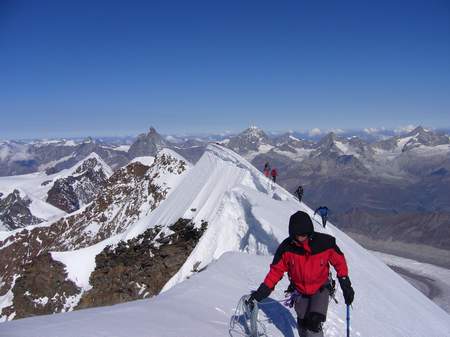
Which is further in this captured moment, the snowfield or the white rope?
the white rope

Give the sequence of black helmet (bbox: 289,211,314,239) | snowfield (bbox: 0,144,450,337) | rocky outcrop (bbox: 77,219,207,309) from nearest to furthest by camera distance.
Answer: black helmet (bbox: 289,211,314,239) < snowfield (bbox: 0,144,450,337) < rocky outcrop (bbox: 77,219,207,309)

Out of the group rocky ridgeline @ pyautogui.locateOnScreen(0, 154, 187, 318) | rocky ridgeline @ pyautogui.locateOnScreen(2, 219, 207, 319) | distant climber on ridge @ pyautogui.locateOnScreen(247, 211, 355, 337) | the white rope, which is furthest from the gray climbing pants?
rocky ridgeline @ pyautogui.locateOnScreen(0, 154, 187, 318)

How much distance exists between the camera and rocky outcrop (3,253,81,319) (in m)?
60.1

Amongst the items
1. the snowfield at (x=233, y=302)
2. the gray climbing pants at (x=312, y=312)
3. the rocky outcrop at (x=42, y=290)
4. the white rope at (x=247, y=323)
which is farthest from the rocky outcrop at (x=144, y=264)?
the gray climbing pants at (x=312, y=312)

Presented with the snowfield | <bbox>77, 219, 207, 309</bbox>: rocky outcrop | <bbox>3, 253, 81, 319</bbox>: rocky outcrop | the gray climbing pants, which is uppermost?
the gray climbing pants

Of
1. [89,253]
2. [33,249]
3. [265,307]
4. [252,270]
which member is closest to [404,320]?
[252,270]

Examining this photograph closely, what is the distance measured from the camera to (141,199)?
98.3m

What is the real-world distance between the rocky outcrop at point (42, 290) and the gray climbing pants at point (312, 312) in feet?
181

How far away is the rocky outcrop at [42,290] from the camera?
60.1 metres

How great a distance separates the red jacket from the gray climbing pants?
0.17 m

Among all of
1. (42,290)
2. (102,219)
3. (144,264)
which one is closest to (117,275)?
(144,264)

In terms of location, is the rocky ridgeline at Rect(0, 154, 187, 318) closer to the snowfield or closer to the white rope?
the snowfield

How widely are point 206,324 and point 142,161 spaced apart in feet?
404

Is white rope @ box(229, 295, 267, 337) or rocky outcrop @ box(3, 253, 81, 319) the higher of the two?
white rope @ box(229, 295, 267, 337)
